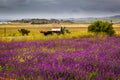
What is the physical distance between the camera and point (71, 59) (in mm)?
10453

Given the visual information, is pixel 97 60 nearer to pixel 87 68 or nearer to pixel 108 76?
pixel 87 68

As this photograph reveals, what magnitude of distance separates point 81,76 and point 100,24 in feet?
98.1

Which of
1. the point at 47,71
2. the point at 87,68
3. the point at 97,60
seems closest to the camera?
the point at 47,71

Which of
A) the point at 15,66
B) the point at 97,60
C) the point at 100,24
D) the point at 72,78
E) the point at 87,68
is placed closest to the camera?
the point at 72,78

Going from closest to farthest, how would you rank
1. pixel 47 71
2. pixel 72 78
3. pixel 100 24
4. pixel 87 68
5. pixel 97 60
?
1. pixel 72 78
2. pixel 47 71
3. pixel 87 68
4. pixel 97 60
5. pixel 100 24

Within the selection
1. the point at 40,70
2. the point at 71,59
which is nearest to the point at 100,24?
the point at 71,59

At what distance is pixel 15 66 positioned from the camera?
9.09 m

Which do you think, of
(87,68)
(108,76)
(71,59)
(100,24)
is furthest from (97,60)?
(100,24)

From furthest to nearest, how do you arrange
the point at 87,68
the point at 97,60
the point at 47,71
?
the point at 97,60 < the point at 87,68 < the point at 47,71

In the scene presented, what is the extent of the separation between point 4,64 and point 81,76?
3.26m

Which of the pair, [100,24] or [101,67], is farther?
[100,24]

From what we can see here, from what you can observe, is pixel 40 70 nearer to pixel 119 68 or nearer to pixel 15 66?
pixel 15 66

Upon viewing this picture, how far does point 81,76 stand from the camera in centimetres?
727

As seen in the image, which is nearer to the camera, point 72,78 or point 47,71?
point 72,78
